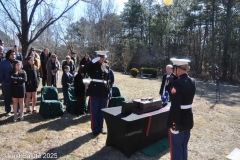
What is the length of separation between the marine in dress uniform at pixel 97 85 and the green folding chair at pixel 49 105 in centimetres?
150

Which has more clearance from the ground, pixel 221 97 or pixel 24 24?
pixel 24 24

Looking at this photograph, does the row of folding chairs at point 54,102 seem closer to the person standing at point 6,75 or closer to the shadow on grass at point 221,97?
the person standing at point 6,75

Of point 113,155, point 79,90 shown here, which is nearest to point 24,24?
point 79,90

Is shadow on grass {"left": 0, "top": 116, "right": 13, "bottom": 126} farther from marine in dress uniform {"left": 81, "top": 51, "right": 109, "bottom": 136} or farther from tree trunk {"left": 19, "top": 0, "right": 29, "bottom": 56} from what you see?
tree trunk {"left": 19, "top": 0, "right": 29, "bottom": 56}

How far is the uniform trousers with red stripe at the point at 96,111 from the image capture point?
161 inches

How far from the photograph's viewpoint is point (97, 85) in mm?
4004

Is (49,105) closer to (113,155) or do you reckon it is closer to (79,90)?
(79,90)

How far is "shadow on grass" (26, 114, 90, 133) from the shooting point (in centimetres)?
448

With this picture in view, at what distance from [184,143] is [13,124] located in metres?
3.79

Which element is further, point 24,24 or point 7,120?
point 24,24

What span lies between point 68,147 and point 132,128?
52.7 inches

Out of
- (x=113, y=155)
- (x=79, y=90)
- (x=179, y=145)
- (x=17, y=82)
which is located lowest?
(x=113, y=155)

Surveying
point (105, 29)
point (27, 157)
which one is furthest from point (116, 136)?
point (105, 29)

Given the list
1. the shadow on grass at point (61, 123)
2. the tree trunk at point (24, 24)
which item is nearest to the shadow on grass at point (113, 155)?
the shadow on grass at point (61, 123)
